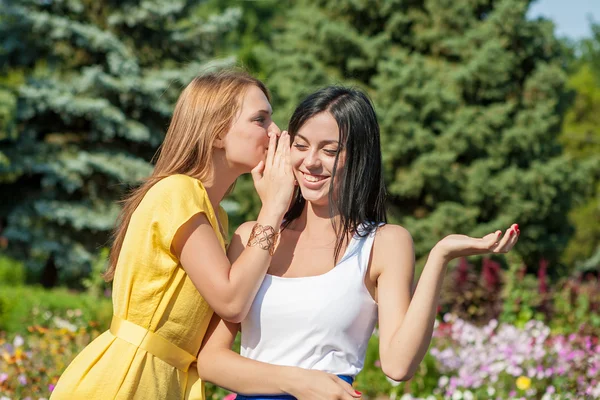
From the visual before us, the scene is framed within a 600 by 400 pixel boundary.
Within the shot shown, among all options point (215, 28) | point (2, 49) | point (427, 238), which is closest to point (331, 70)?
point (215, 28)

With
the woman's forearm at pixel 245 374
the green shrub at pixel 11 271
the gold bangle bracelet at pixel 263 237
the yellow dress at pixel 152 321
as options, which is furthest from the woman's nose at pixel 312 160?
the green shrub at pixel 11 271

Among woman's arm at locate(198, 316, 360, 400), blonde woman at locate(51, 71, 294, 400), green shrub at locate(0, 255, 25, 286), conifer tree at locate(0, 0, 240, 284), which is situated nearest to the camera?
woman's arm at locate(198, 316, 360, 400)

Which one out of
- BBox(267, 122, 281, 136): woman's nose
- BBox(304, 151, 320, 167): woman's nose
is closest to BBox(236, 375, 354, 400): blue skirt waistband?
BBox(304, 151, 320, 167): woman's nose

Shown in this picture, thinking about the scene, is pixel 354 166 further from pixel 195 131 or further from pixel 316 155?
pixel 195 131

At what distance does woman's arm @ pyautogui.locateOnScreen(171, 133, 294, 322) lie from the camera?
2.19 metres

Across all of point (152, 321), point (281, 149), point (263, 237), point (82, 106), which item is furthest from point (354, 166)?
point (82, 106)

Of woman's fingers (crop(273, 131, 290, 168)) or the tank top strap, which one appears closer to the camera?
the tank top strap

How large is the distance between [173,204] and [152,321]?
35 centimetres

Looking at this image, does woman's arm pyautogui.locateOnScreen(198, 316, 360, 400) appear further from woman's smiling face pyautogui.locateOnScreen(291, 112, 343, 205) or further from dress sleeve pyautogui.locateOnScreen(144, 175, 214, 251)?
woman's smiling face pyautogui.locateOnScreen(291, 112, 343, 205)

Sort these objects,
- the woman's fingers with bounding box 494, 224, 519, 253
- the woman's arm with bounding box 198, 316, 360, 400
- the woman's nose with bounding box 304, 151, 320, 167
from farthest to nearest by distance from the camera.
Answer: the woman's nose with bounding box 304, 151, 320, 167
the woman's arm with bounding box 198, 316, 360, 400
the woman's fingers with bounding box 494, 224, 519, 253

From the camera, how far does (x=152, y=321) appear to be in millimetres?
2295

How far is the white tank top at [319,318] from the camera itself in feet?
7.15

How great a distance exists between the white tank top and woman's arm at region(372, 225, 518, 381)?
82mm

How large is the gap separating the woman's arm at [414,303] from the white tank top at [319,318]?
3.2 inches
